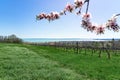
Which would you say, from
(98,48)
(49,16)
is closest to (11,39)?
(98,48)

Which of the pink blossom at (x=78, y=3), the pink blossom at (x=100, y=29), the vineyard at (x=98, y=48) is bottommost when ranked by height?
the vineyard at (x=98, y=48)

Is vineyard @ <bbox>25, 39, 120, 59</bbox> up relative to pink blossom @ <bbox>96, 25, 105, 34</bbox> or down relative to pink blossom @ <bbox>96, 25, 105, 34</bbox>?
down

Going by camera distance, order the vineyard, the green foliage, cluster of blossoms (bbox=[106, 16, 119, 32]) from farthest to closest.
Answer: the green foliage
the vineyard
cluster of blossoms (bbox=[106, 16, 119, 32])

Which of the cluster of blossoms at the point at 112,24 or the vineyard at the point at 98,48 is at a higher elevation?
the cluster of blossoms at the point at 112,24

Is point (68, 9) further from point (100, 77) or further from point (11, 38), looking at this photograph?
point (11, 38)

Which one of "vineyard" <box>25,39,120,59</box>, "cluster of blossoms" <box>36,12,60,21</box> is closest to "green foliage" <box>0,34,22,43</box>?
"vineyard" <box>25,39,120,59</box>

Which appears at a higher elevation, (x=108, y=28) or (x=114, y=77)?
(x=108, y=28)

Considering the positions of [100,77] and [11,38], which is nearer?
[100,77]

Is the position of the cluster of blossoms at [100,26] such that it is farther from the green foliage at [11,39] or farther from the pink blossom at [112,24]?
the green foliage at [11,39]

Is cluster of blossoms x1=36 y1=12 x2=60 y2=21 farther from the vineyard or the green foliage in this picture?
the green foliage

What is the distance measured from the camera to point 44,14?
5.55 m

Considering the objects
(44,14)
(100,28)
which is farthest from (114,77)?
(100,28)

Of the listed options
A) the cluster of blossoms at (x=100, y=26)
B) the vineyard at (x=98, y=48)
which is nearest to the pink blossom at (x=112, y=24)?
the cluster of blossoms at (x=100, y=26)

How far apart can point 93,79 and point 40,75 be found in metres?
2.29
